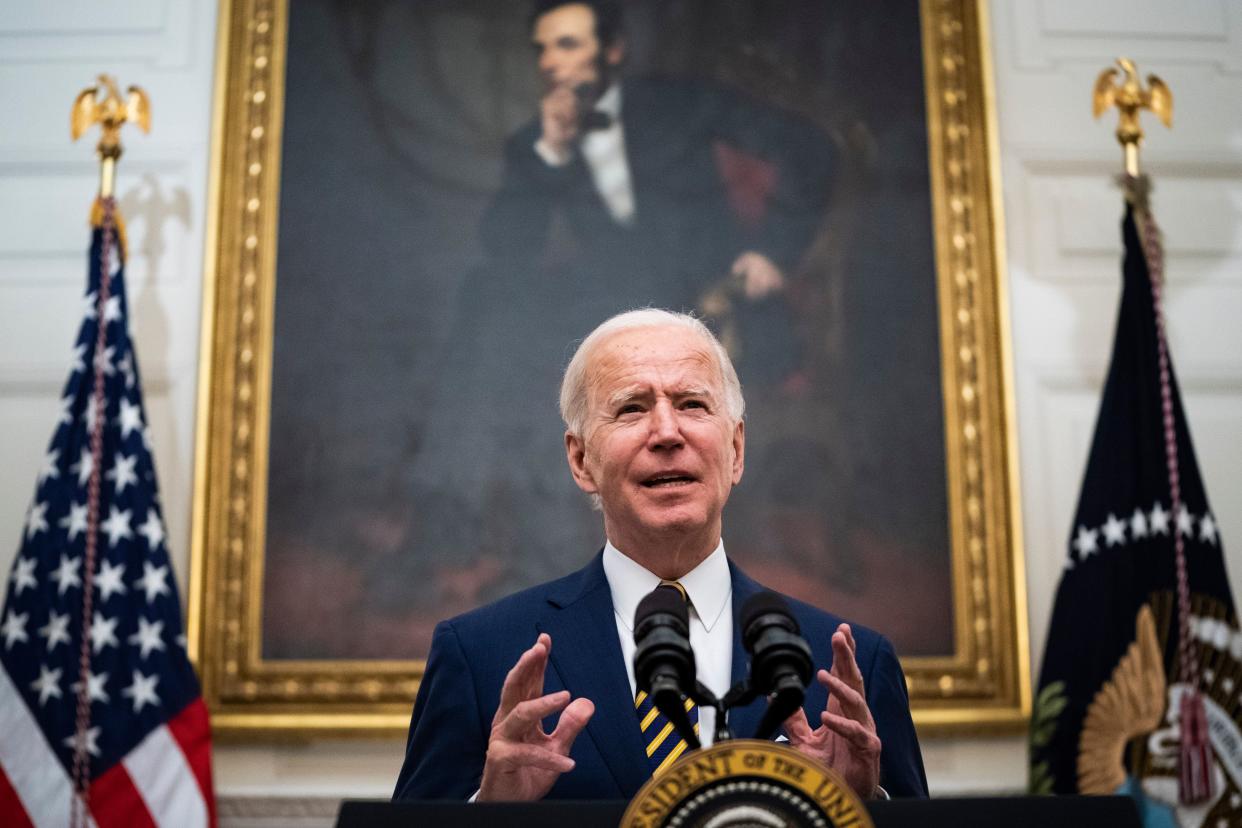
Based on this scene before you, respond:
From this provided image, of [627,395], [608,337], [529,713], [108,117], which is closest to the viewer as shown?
[529,713]

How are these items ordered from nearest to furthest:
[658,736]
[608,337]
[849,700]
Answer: [849,700]
[658,736]
[608,337]

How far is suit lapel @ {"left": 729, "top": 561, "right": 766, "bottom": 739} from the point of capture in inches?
88.2

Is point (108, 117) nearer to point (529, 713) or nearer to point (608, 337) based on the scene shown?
point (608, 337)

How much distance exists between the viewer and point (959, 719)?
475 cm

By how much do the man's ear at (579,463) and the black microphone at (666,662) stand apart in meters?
1.12

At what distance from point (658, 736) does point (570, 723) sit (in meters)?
0.39

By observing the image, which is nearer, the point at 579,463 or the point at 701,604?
the point at 701,604

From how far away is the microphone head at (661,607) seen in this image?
5.22 ft

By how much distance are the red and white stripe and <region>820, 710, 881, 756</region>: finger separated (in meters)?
3.23

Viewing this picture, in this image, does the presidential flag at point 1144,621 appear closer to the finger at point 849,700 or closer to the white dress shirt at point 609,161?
the white dress shirt at point 609,161

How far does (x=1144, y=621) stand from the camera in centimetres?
453

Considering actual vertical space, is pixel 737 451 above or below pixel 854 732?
above

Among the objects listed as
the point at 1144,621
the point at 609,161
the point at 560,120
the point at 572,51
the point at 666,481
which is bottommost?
the point at 1144,621

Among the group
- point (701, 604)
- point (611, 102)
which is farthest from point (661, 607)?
point (611, 102)
